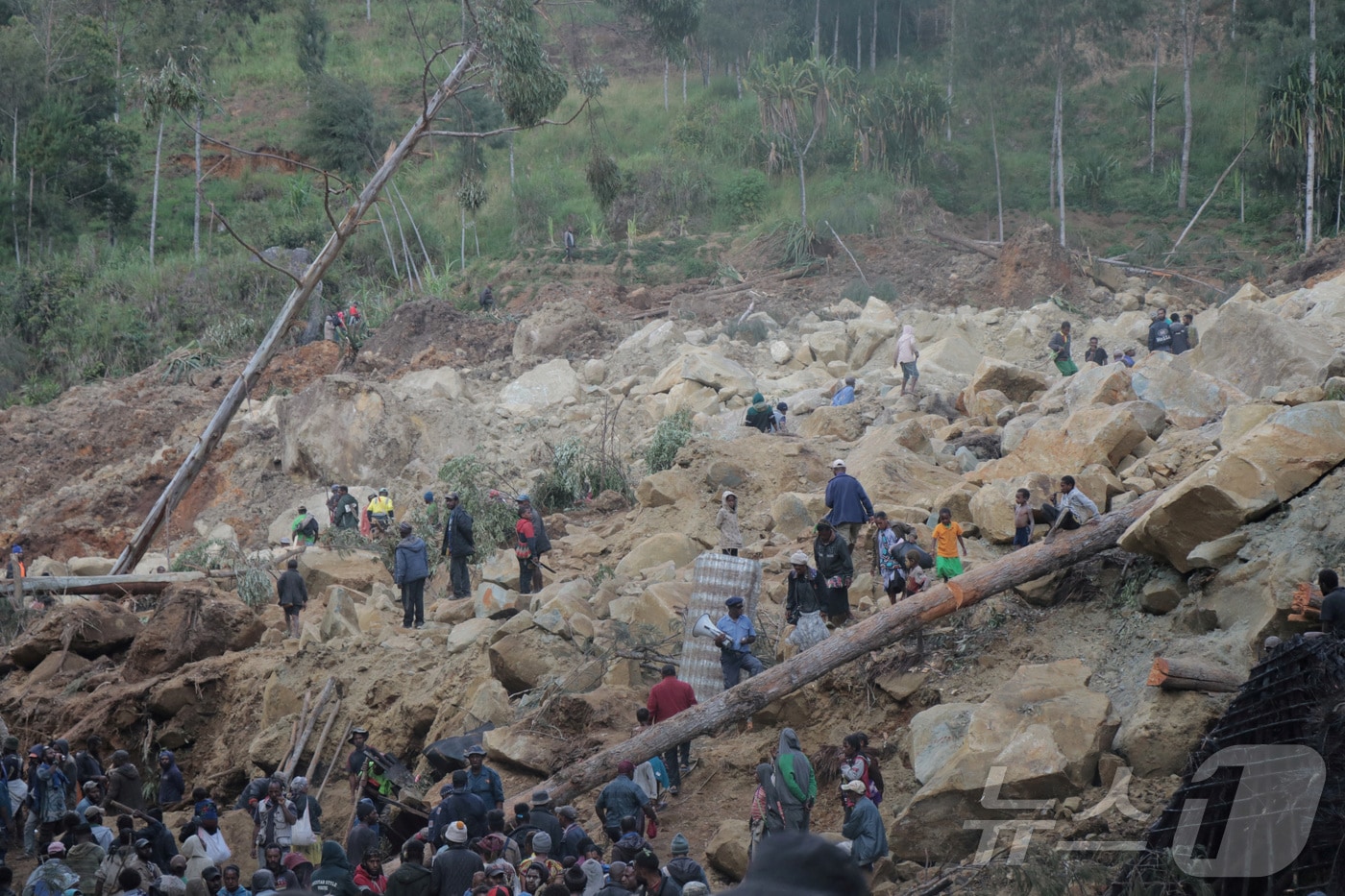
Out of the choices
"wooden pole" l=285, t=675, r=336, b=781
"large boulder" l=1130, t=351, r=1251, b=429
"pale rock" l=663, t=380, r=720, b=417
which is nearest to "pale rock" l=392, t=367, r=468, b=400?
"pale rock" l=663, t=380, r=720, b=417

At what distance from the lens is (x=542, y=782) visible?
28.7 ft

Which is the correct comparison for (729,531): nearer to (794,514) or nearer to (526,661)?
(794,514)

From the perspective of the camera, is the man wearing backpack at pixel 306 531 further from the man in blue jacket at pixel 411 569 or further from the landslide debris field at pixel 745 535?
the man in blue jacket at pixel 411 569

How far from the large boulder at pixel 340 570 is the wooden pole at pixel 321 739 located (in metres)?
3.36

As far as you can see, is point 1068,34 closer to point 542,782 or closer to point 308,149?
point 308,149

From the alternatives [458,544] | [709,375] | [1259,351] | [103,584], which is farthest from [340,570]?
[1259,351]

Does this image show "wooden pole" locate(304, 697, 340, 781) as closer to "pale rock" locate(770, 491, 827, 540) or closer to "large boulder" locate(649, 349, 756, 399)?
"pale rock" locate(770, 491, 827, 540)

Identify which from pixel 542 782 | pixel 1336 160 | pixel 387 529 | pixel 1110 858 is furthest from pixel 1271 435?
pixel 1336 160

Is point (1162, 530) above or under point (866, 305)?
above

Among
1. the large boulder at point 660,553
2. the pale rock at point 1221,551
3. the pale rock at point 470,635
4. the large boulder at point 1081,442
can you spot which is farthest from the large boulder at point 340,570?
the pale rock at point 1221,551

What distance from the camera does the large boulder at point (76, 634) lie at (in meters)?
13.7

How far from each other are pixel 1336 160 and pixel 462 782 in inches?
1096

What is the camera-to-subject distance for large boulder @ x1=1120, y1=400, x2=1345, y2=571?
27.4 ft

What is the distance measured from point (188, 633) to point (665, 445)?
23.0 ft
